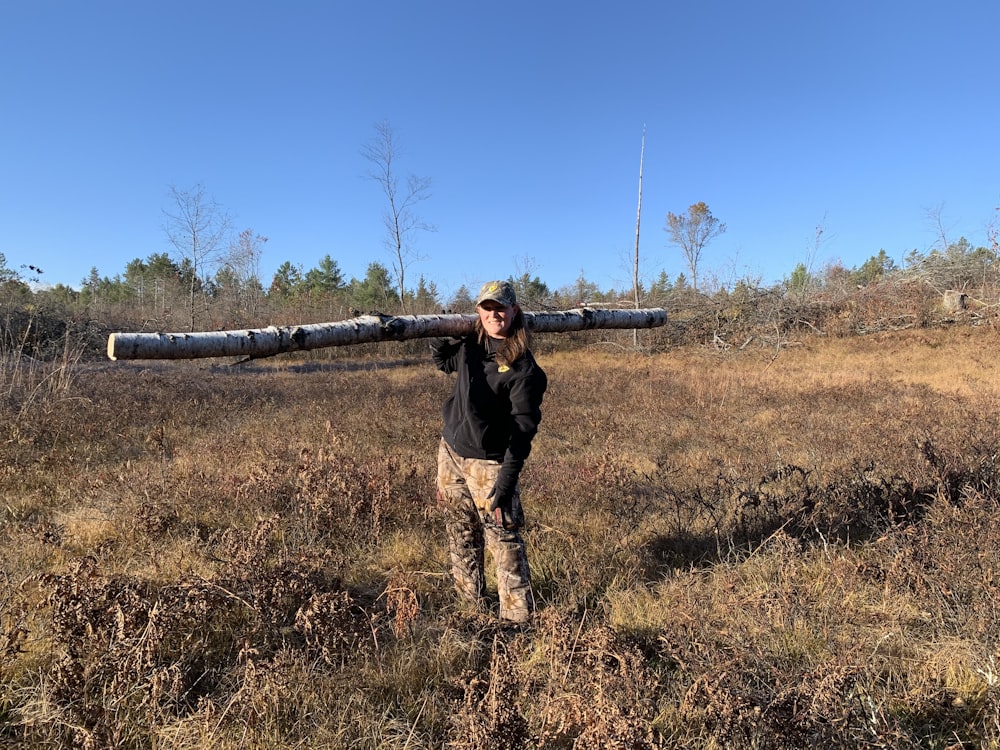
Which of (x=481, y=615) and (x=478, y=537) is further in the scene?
(x=478, y=537)

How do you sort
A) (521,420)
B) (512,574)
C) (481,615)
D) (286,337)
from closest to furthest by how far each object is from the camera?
(521,420)
(481,615)
(512,574)
(286,337)

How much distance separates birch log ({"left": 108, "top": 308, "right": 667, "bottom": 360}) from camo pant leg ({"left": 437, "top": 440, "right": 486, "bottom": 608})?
903 millimetres

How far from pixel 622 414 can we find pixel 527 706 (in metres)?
7.21

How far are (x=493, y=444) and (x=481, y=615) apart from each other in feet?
3.27

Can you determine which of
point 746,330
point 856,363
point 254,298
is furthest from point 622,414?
point 254,298

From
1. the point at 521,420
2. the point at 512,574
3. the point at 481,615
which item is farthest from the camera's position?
the point at 512,574

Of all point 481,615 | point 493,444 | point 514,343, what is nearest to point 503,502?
point 493,444

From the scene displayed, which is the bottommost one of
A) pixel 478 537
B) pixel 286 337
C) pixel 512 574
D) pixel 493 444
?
pixel 512 574

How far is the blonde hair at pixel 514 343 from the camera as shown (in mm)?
2980

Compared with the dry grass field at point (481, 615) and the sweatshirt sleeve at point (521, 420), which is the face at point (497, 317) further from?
the dry grass field at point (481, 615)

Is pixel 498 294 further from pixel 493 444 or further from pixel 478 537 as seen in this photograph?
pixel 478 537

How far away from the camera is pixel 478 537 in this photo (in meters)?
3.40

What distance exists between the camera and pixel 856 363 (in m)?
14.9

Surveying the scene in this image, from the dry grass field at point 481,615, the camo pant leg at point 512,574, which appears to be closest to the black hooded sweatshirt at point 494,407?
the camo pant leg at point 512,574
